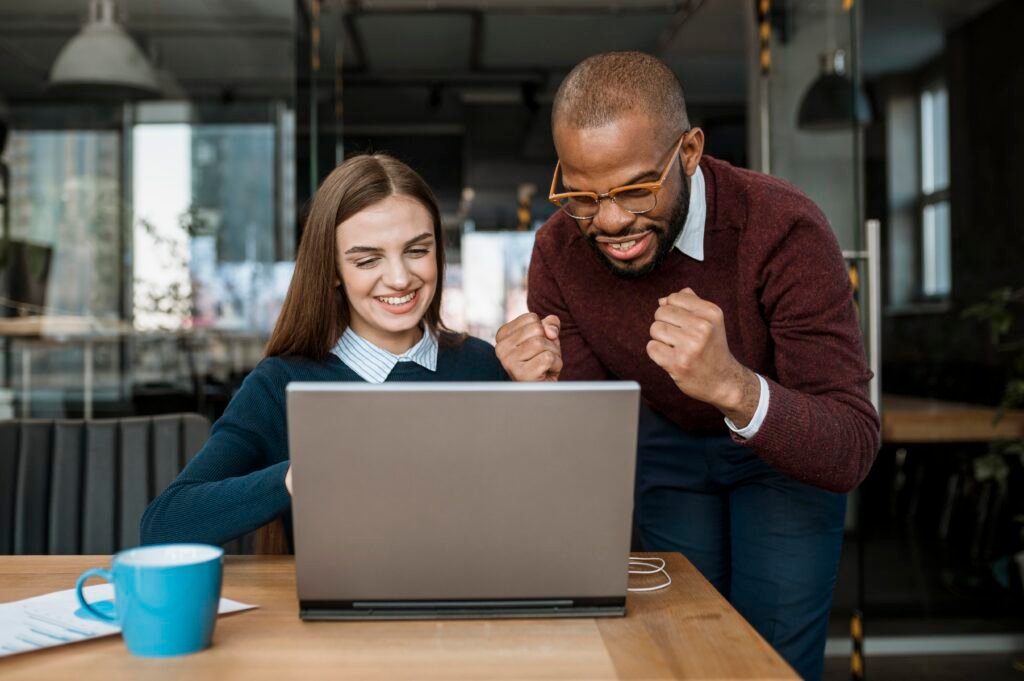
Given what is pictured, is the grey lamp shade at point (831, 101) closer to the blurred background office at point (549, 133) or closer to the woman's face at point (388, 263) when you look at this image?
the blurred background office at point (549, 133)

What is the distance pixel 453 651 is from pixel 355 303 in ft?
2.61

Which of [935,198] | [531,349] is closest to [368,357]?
[531,349]

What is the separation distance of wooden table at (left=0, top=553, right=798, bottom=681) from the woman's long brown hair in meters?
0.60

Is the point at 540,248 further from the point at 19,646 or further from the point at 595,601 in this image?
the point at 19,646

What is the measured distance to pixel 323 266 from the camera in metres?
1.59

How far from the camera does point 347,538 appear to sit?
940 mm

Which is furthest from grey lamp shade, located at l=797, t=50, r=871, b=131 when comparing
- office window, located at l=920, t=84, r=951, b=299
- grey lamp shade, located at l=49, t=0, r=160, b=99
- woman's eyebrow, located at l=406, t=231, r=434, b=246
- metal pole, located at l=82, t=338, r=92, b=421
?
metal pole, located at l=82, t=338, r=92, b=421

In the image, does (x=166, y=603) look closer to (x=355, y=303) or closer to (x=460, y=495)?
(x=460, y=495)

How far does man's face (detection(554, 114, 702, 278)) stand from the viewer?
1406 millimetres

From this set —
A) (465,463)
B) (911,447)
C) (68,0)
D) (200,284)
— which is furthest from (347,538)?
(68,0)

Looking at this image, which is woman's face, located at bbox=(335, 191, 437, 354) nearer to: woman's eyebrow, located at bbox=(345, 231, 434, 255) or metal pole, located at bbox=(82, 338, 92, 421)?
woman's eyebrow, located at bbox=(345, 231, 434, 255)

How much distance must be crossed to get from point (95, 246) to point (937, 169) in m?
3.93

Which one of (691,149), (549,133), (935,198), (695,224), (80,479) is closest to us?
(691,149)

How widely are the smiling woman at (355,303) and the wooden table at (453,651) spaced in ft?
1.61
